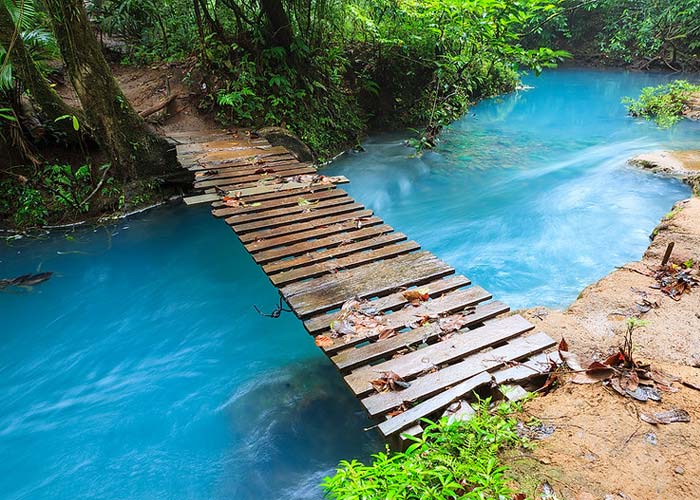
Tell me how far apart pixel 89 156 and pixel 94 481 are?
4697 millimetres

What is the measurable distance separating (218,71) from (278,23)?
1.29 m

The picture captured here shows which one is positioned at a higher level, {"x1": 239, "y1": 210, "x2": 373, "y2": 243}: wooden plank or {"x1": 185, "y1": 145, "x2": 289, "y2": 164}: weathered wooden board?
{"x1": 185, "y1": 145, "x2": 289, "y2": 164}: weathered wooden board

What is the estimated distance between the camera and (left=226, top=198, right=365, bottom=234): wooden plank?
4.20 metres

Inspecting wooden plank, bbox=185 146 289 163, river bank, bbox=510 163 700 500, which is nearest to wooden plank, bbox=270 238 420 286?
river bank, bbox=510 163 700 500

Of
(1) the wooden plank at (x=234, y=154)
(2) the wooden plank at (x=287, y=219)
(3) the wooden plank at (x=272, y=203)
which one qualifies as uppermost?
(1) the wooden plank at (x=234, y=154)

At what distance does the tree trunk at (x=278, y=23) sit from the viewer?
24.1ft

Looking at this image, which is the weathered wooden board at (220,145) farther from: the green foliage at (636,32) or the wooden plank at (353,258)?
the green foliage at (636,32)

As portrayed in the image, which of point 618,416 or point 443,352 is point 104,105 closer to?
point 443,352

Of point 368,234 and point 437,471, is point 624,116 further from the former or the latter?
point 437,471

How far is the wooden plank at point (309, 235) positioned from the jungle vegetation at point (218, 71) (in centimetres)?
214

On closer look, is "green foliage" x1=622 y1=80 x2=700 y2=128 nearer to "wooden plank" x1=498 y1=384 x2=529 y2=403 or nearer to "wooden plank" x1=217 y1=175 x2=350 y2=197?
"wooden plank" x1=217 y1=175 x2=350 y2=197

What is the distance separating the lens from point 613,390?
8.18ft

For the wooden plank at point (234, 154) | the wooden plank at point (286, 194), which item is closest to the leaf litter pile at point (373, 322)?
the wooden plank at point (286, 194)

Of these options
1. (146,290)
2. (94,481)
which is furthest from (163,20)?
(94,481)
